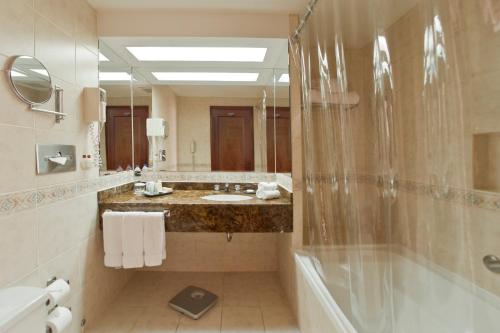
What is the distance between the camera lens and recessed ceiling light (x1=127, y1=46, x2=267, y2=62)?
216cm

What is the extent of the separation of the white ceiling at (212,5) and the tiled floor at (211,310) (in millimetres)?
2300

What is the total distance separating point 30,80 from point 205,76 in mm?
1444

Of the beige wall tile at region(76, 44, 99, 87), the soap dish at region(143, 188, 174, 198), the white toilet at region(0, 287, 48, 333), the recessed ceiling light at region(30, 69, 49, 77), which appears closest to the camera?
the white toilet at region(0, 287, 48, 333)

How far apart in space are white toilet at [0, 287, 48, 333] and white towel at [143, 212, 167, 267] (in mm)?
753

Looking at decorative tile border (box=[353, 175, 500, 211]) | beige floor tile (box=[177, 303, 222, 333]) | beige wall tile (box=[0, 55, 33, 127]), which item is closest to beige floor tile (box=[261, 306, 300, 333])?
beige floor tile (box=[177, 303, 222, 333])

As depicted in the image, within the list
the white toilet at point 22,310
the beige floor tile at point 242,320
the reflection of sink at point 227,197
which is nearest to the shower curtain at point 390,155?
the beige floor tile at point 242,320

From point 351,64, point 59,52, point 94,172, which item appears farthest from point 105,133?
point 351,64

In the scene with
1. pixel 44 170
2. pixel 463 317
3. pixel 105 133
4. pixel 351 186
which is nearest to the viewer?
pixel 463 317

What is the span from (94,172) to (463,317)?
7.63 feet

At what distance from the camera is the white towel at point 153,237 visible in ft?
6.10

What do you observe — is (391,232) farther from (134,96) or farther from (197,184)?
(134,96)

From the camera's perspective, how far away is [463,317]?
1.17 meters

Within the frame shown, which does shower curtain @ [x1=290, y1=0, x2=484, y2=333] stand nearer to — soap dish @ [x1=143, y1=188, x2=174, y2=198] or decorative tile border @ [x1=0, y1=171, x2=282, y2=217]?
decorative tile border @ [x1=0, y1=171, x2=282, y2=217]

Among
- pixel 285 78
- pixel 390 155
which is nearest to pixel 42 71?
pixel 285 78
